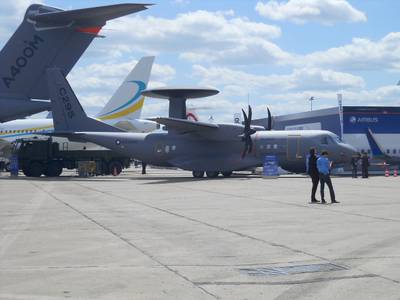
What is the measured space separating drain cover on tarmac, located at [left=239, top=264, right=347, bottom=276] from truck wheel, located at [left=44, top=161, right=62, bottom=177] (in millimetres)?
33757

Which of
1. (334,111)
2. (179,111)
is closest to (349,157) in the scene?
(179,111)

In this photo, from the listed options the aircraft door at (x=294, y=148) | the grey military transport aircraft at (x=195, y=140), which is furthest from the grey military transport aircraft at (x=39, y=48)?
the aircraft door at (x=294, y=148)

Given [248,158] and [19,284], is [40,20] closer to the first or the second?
[248,158]

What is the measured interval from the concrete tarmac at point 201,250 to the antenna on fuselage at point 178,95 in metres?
17.5

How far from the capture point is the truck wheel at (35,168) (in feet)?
133

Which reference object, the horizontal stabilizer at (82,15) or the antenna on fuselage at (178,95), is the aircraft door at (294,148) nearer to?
the antenna on fuselage at (178,95)

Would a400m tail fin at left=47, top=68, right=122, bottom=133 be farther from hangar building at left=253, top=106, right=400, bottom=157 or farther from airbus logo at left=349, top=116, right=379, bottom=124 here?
airbus logo at left=349, top=116, right=379, bottom=124

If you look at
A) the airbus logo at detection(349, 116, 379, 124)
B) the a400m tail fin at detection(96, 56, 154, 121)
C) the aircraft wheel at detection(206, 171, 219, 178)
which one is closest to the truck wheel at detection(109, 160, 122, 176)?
the aircraft wheel at detection(206, 171, 219, 178)

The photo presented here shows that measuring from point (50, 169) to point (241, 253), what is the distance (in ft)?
107

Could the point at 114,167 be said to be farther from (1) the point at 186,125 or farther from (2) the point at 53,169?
(1) the point at 186,125

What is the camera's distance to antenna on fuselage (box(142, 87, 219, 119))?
3638 centimetres

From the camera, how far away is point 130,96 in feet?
173

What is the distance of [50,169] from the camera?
40812 mm

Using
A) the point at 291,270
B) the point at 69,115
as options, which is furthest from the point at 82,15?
the point at 291,270
